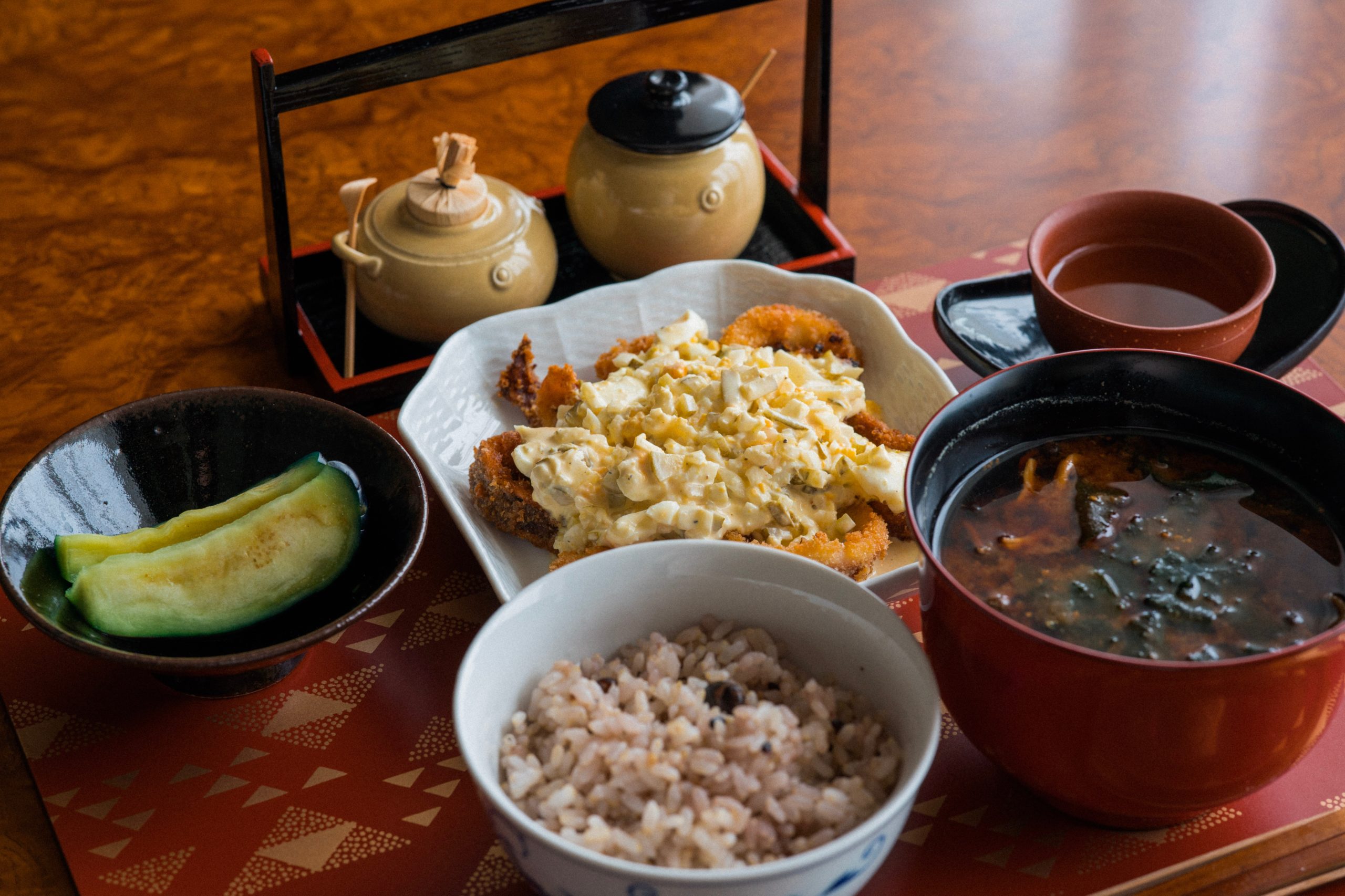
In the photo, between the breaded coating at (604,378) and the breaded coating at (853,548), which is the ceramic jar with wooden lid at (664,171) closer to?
the breaded coating at (604,378)

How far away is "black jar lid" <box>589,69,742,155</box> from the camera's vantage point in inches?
70.4

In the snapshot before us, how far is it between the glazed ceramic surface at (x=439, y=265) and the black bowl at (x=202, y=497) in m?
0.32

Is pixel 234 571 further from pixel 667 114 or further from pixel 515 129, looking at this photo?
pixel 515 129

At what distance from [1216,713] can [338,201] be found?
1653mm

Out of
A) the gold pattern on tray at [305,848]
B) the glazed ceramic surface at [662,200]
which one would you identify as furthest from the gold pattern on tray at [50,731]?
the glazed ceramic surface at [662,200]

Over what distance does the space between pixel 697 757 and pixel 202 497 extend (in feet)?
2.34

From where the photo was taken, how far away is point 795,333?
5.51ft

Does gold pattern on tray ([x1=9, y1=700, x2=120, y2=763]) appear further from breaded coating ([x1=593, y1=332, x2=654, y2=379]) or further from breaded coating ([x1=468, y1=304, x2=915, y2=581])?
breaded coating ([x1=593, y1=332, x2=654, y2=379])

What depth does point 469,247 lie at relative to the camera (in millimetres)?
1742

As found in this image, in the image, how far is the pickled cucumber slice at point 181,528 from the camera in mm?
1301

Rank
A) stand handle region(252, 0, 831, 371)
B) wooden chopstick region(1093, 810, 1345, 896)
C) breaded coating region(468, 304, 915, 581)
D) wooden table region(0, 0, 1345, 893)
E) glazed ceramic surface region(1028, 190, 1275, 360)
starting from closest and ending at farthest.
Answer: wooden chopstick region(1093, 810, 1345, 896)
breaded coating region(468, 304, 915, 581)
glazed ceramic surface region(1028, 190, 1275, 360)
stand handle region(252, 0, 831, 371)
wooden table region(0, 0, 1345, 893)

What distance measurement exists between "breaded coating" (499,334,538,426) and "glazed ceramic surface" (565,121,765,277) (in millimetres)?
283

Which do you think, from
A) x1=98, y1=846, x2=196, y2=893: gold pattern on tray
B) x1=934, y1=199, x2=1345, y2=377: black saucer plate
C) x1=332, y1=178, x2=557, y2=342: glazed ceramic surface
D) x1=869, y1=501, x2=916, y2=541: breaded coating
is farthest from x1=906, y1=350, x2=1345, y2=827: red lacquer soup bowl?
x1=332, y1=178, x2=557, y2=342: glazed ceramic surface

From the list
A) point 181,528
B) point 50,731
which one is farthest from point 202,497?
point 50,731
